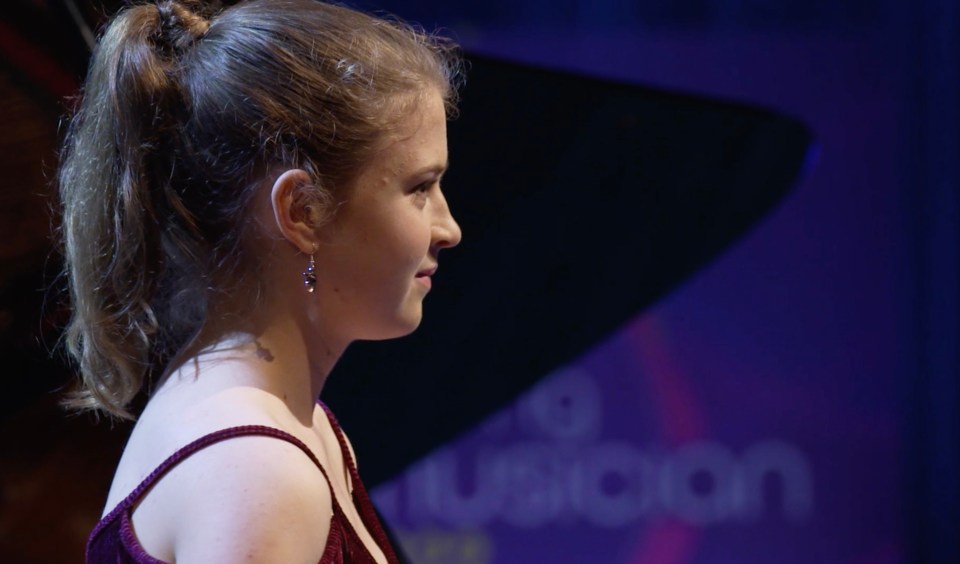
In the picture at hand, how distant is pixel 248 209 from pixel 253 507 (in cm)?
28

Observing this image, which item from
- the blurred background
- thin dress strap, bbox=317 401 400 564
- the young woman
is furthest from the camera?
the blurred background

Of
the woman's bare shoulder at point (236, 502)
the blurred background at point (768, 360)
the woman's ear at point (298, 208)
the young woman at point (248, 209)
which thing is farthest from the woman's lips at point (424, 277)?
the blurred background at point (768, 360)

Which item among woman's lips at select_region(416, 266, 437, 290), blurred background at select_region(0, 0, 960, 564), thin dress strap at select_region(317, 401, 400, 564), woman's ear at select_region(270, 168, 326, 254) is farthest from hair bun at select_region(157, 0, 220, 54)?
blurred background at select_region(0, 0, 960, 564)

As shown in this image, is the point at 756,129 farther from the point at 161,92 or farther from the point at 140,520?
the point at 140,520

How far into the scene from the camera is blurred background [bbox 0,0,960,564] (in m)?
2.55

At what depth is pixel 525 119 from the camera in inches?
70.5

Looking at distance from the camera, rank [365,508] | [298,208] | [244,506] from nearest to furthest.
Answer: [244,506]
[298,208]
[365,508]

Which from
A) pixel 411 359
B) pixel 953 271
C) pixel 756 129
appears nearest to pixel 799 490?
pixel 953 271

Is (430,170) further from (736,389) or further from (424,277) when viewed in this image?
(736,389)

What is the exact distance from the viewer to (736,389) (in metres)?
2.63

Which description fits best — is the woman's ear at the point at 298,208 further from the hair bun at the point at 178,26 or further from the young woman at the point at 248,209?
the hair bun at the point at 178,26

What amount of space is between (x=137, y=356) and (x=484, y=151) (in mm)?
901

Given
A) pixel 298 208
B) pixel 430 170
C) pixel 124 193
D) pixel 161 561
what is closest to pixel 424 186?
pixel 430 170

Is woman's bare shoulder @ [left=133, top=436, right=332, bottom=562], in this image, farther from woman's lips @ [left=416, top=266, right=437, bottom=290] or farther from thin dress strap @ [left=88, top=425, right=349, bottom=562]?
woman's lips @ [left=416, top=266, right=437, bottom=290]
